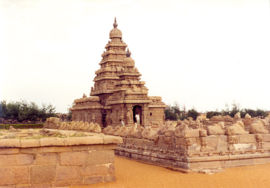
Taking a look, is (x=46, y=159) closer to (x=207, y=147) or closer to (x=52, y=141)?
(x=52, y=141)

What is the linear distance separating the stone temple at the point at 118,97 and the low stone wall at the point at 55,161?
19.9m

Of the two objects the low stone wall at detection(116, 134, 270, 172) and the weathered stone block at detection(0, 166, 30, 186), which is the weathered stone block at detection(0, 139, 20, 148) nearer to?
the weathered stone block at detection(0, 166, 30, 186)

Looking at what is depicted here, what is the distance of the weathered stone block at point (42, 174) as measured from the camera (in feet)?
23.0

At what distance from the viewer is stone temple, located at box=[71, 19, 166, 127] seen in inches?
1150

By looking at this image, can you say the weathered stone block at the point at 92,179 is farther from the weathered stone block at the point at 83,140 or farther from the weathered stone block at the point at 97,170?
the weathered stone block at the point at 83,140

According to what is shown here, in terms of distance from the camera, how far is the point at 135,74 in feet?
103

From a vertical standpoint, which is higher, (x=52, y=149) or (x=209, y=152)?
(x=52, y=149)

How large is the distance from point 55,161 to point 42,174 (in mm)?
368

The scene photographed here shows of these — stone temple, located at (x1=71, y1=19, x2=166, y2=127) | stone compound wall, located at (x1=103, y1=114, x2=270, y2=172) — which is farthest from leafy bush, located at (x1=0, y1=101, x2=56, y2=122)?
stone compound wall, located at (x1=103, y1=114, x2=270, y2=172)

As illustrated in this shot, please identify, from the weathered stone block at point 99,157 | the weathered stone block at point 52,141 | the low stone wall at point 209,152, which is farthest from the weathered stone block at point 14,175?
the low stone wall at point 209,152

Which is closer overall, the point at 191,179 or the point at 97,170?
the point at 97,170

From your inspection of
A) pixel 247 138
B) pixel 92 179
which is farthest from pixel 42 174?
pixel 247 138

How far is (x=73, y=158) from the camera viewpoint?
24.1ft

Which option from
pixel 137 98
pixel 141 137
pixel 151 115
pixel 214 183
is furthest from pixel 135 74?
pixel 214 183
